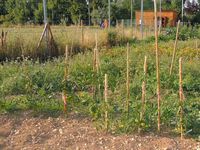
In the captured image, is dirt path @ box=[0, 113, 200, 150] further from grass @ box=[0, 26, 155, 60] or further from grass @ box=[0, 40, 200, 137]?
grass @ box=[0, 26, 155, 60]

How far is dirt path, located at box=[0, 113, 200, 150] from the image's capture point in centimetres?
395

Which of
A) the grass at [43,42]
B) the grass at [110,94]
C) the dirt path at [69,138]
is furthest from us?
the grass at [43,42]

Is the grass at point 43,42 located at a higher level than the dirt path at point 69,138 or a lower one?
higher

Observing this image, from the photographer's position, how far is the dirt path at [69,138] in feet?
13.0

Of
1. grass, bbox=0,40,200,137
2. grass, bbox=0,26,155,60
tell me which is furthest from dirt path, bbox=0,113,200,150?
grass, bbox=0,26,155,60

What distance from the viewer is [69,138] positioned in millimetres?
4160

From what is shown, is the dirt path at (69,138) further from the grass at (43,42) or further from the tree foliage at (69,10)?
the tree foliage at (69,10)

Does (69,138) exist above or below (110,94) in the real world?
below

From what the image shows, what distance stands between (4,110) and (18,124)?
1.70 feet

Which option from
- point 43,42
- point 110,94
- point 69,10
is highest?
point 69,10

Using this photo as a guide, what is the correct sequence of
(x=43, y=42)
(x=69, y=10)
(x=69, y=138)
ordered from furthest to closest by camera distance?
(x=69, y=10), (x=43, y=42), (x=69, y=138)

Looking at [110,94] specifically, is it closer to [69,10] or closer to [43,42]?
[43,42]

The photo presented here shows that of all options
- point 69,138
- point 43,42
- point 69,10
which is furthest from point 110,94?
point 69,10

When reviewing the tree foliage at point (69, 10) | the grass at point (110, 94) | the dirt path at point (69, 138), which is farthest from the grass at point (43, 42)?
the tree foliage at point (69, 10)
